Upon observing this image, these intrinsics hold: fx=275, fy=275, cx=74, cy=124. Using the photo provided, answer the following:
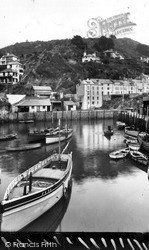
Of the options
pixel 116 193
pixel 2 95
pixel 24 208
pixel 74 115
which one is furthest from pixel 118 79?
pixel 24 208

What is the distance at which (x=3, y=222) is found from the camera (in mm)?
18484

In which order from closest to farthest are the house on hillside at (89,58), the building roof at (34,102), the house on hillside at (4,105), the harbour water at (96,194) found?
1. the harbour water at (96,194)
2. the house on hillside at (4,105)
3. the building roof at (34,102)
4. the house on hillside at (89,58)

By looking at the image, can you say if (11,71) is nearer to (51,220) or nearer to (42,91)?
(42,91)

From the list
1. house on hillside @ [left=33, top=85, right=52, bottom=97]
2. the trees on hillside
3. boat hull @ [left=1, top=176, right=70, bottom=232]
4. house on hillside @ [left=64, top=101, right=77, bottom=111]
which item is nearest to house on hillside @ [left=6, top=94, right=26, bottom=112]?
house on hillside @ [left=33, top=85, right=52, bottom=97]

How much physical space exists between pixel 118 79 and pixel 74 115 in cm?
5561

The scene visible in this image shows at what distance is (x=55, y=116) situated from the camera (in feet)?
377

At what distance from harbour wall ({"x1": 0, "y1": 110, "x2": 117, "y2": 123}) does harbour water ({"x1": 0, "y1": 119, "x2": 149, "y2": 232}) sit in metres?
58.2

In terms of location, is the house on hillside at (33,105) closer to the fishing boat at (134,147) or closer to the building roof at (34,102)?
the building roof at (34,102)

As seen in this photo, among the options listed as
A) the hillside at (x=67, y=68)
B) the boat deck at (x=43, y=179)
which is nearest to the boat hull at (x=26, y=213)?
the boat deck at (x=43, y=179)

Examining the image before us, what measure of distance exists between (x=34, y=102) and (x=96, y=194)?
3665 inches

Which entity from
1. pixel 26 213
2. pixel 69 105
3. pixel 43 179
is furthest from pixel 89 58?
pixel 26 213

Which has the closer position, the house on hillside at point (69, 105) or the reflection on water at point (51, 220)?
the reflection on water at point (51, 220)

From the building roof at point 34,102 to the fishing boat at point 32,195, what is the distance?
8625 cm

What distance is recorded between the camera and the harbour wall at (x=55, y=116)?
352 ft
